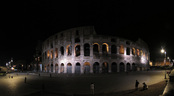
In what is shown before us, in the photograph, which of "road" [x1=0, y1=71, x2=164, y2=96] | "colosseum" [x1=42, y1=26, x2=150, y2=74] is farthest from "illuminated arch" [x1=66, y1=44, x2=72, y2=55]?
"road" [x1=0, y1=71, x2=164, y2=96]

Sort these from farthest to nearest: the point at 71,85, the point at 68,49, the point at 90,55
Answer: the point at 68,49 → the point at 90,55 → the point at 71,85

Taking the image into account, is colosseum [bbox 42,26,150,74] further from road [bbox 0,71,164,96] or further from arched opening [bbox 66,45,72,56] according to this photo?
road [bbox 0,71,164,96]

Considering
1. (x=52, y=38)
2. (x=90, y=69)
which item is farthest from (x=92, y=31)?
(x=52, y=38)

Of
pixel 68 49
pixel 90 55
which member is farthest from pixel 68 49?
pixel 90 55

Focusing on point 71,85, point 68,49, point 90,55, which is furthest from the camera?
point 68,49

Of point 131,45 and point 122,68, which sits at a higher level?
point 131,45

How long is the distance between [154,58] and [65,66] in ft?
329

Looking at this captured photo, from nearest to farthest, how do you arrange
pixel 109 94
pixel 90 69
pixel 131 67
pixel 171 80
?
pixel 171 80 → pixel 109 94 → pixel 90 69 → pixel 131 67

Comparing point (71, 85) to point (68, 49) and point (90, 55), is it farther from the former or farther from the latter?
point (68, 49)

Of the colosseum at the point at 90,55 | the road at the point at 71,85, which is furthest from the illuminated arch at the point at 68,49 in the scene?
the road at the point at 71,85

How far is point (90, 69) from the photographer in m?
35.3

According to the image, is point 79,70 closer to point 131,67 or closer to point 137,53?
point 131,67

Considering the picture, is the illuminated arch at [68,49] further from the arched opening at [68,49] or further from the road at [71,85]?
the road at [71,85]

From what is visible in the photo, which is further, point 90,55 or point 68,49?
point 68,49
